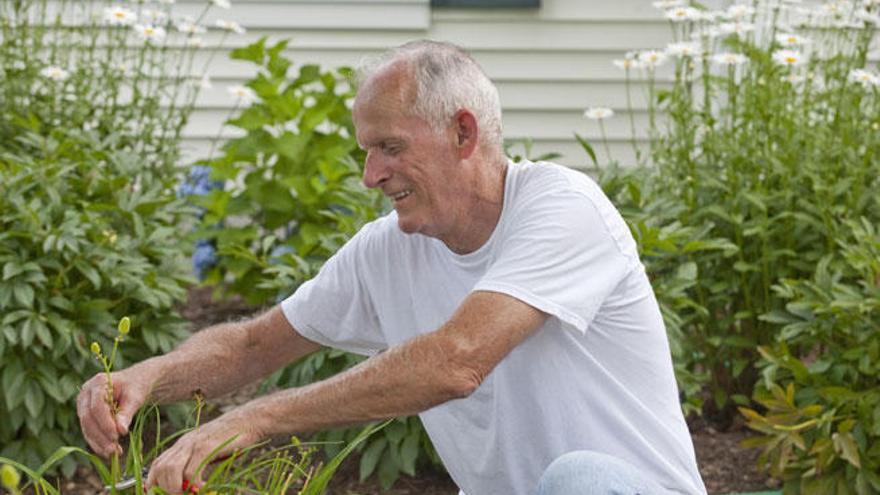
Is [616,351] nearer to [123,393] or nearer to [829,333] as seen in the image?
[123,393]

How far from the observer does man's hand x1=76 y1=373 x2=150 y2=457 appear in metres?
2.65

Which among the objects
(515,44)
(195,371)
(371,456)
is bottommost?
(371,456)

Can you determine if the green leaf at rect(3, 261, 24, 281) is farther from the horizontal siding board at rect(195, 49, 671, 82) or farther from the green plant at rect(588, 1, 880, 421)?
the horizontal siding board at rect(195, 49, 671, 82)

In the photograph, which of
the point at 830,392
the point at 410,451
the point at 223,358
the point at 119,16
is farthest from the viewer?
the point at 119,16

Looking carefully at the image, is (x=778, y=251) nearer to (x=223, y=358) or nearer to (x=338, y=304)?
(x=338, y=304)

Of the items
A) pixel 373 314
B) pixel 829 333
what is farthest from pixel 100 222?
pixel 829 333

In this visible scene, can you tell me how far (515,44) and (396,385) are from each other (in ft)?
16.8

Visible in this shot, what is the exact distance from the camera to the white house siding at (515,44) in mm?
7422

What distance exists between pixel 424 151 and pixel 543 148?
15.5 feet

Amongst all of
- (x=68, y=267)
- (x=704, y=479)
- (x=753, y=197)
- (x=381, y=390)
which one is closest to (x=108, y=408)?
(x=381, y=390)

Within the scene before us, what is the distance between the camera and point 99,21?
711cm

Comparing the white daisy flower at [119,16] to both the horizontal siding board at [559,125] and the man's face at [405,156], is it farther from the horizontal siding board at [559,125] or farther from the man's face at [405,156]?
the man's face at [405,156]

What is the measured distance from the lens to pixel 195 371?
9.72 ft

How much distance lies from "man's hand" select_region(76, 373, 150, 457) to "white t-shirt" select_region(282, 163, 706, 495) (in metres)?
0.48
